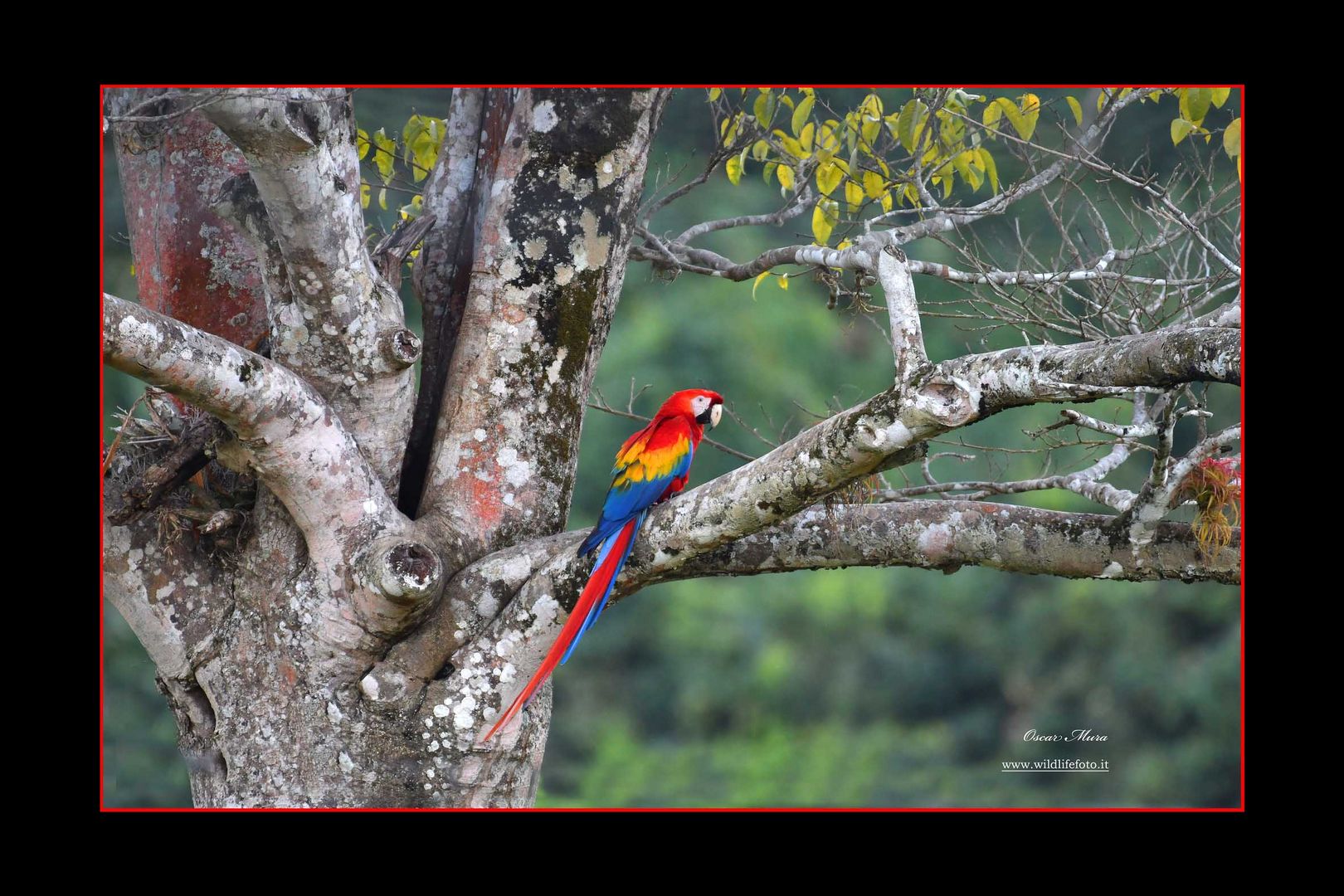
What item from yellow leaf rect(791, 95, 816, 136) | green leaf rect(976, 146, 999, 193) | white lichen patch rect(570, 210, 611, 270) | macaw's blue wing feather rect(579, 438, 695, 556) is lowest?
macaw's blue wing feather rect(579, 438, 695, 556)

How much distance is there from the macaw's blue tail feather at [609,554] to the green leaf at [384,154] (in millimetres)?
1947

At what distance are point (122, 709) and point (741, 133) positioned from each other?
382 inches

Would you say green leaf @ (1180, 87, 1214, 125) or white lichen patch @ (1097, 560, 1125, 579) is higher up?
green leaf @ (1180, 87, 1214, 125)

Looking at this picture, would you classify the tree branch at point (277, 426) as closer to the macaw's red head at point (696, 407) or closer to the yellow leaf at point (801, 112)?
the macaw's red head at point (696, 407)

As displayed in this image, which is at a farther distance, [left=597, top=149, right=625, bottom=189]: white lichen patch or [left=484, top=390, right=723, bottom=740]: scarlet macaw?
[left=597, top=149, right=625, bottom=189]: white lichen patch

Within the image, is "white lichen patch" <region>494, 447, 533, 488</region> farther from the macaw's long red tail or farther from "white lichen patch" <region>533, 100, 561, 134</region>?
"white lichen patch" <region>533, 100, 561, 134</region>

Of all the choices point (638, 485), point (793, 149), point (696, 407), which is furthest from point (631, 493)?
point (793, 149)

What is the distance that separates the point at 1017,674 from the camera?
524 inches

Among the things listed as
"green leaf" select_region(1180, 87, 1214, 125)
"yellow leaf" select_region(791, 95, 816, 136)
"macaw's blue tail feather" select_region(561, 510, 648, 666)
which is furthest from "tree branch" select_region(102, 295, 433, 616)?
"green leaf" select_region(1180, 87, 1214, 125)

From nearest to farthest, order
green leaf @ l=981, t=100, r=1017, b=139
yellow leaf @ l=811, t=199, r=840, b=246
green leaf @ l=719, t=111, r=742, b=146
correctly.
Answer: green leaf @ l=981, t=100, r=1017, b=139, yellow leaf @ l=811, t=199, r=840, b=246, green leaf @ l=719, t=111, r=742, b=146

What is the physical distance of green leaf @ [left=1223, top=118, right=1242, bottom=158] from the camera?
3395 mm

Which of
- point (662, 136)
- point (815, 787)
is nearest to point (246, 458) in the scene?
point (662, 136)

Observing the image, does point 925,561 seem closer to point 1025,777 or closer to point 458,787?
point 458,787

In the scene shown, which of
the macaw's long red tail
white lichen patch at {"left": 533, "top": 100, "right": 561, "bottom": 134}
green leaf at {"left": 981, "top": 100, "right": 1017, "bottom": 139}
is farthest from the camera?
green leaf at {"left": 981, "top": 100, "right": 1017, "bottom": 139}
